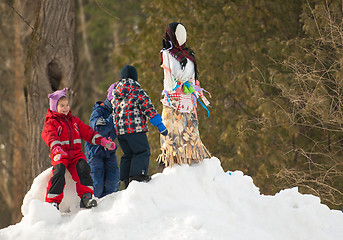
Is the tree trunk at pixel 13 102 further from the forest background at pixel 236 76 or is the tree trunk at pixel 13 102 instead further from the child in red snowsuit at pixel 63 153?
the child in red snowsuit at pixel 63 153

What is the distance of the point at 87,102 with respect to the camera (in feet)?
59.4

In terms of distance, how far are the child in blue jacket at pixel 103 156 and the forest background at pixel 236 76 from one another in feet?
7.48

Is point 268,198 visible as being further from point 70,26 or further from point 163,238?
point 70,26

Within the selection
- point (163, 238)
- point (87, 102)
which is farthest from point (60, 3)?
point (87, 102)

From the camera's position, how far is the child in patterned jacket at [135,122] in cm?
513

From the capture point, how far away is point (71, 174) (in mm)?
4680

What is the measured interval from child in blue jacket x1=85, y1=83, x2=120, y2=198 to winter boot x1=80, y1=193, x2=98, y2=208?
1.23 m

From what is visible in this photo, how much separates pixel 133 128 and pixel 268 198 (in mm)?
1724

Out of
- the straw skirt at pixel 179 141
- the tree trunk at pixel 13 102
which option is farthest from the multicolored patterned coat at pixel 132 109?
the tree trunk at pixel 13 102

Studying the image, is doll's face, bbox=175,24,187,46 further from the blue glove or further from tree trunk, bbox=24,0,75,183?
tree trunk, bbox=24,0,75,183

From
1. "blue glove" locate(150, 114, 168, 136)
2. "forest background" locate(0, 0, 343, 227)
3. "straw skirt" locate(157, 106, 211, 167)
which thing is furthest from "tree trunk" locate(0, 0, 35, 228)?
"blue glove" locate(150, 114, 168, 136)

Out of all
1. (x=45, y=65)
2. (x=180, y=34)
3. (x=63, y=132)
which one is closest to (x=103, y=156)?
(x=63, y=132)

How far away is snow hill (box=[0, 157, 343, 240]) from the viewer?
4.11m

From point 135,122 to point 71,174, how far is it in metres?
0.94
